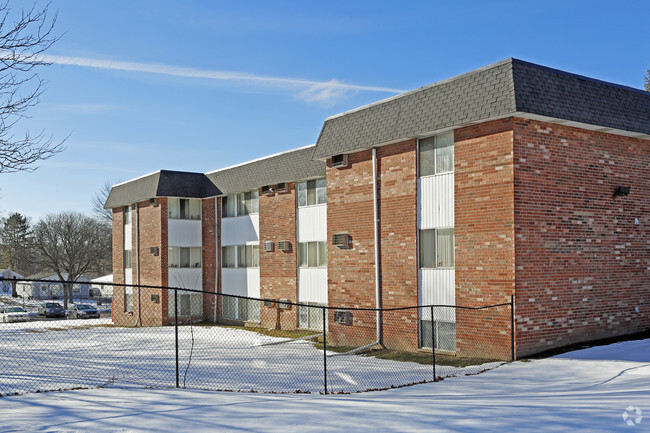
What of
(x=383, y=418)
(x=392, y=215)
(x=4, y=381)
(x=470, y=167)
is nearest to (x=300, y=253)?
(x=392, y=215)

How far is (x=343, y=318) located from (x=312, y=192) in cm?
735

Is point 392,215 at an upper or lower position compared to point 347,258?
upper

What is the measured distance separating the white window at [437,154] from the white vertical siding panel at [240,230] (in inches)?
517

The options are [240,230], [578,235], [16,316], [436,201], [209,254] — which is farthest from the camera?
[16,316]

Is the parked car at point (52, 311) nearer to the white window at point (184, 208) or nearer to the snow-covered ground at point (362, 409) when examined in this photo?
the white window at point (184, 208)

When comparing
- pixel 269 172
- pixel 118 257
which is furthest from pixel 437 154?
pixel 118 257

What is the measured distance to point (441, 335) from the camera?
16391 millimetres

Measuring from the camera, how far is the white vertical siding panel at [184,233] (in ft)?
104

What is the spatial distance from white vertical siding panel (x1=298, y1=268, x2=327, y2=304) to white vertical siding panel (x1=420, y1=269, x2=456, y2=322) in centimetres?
790

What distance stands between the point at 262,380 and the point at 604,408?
25.0 feet

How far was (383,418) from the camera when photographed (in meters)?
7.89

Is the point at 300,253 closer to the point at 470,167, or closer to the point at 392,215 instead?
the point at 392,215

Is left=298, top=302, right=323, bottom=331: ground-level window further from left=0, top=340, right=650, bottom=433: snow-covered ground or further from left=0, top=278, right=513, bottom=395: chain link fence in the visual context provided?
left=0, top=340, right=650, bottom=433: snow-covered ground

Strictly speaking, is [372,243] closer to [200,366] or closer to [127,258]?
[200,366]
